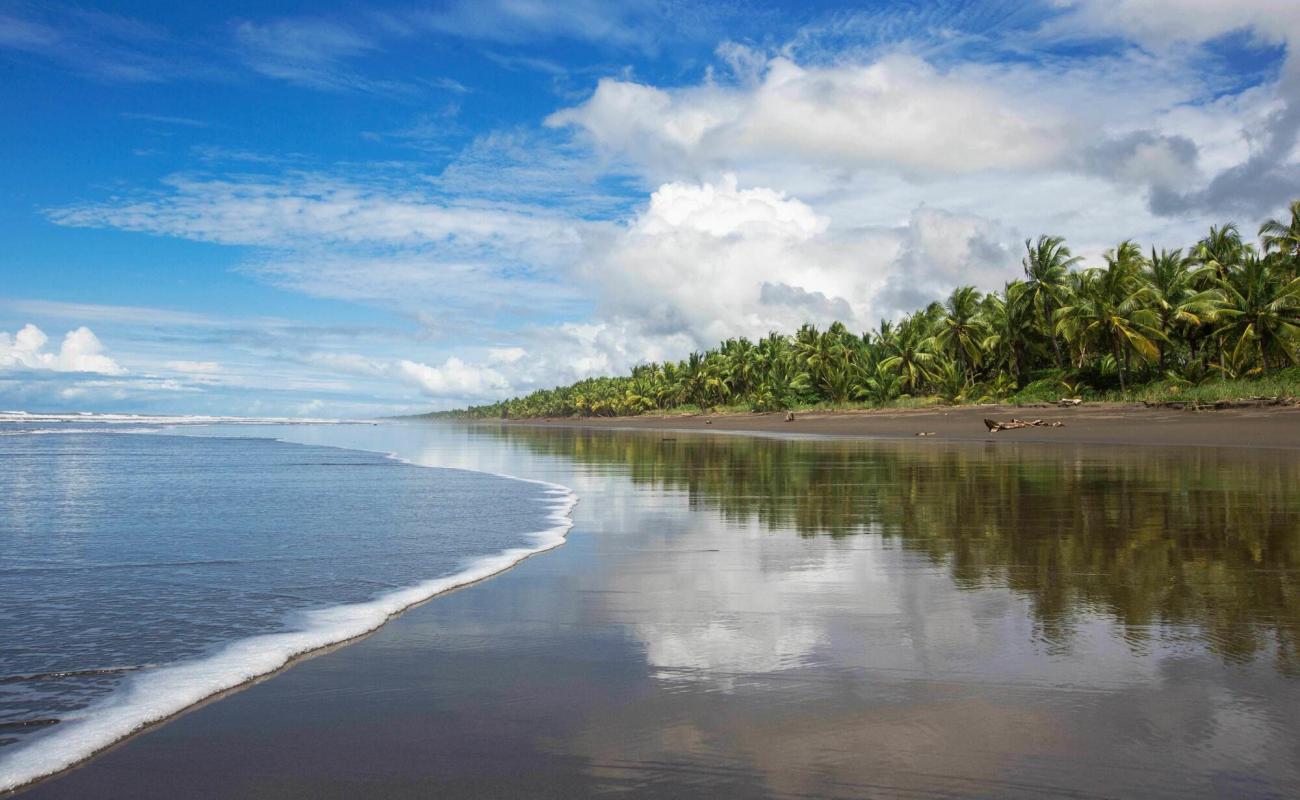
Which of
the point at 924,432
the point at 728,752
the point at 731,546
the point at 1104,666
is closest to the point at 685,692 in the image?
the point at 728,752

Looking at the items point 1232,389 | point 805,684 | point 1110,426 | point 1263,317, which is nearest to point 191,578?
Result: point 805,684

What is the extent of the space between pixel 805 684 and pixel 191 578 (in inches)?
214

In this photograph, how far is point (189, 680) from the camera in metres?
4.39

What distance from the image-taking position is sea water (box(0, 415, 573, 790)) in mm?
4164

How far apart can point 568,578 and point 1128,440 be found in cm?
3041

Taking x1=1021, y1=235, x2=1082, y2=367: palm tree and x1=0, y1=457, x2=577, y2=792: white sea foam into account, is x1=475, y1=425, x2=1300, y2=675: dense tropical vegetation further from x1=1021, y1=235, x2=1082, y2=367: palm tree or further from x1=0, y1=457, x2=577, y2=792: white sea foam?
x1=1021, y1=235, x2=1082, y2=367: palm tree

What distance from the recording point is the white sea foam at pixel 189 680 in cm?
348

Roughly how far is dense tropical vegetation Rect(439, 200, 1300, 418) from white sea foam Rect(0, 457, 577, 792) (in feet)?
151

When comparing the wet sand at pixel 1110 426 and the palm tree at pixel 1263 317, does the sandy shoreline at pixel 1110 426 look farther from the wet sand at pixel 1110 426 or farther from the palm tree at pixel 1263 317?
the palm tree at pixel 1263 317

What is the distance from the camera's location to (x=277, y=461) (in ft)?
82.2

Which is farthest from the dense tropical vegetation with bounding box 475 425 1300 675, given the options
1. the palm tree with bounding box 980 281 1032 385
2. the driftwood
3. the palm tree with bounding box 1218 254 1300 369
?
the palm tree with bounding box 980 281 1032 385

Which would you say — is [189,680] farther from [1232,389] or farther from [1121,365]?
[1121,365]

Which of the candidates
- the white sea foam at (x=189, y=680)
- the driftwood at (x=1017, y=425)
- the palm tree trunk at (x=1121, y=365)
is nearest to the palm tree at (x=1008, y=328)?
the palm tree trunk at (x=1121, y=365)

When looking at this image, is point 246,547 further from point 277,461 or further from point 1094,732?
point 277,461
